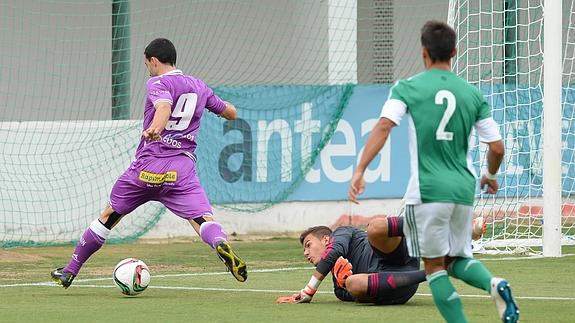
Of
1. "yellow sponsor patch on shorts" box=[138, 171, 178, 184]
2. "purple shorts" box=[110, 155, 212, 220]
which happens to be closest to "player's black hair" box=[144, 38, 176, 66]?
"purple shorts" box=[110, 155, 212, 220]

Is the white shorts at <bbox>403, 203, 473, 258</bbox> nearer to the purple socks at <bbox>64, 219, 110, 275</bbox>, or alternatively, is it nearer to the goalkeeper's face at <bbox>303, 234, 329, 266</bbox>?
the goalkeeper's face at <bbox>303, 234, 329, 266</bbox>

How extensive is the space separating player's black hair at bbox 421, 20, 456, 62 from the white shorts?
2.82 ft

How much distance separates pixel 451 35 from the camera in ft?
25.1

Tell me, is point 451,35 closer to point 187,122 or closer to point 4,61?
point 187,122

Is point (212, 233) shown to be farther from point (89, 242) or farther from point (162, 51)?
point (162, 51)

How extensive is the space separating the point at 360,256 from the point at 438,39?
249cm

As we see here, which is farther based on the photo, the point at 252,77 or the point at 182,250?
the point at 252,77

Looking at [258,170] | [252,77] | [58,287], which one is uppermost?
[252,77]

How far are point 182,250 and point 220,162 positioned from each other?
5.99ft

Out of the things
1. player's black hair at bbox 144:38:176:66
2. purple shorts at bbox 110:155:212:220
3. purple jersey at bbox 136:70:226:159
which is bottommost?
purple shorts at bbox 110:155:212:220

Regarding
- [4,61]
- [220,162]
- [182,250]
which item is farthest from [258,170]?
[4,61]

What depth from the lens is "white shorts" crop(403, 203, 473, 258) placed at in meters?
7.56

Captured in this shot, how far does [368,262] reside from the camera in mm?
9648

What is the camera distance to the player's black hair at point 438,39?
7613mm
